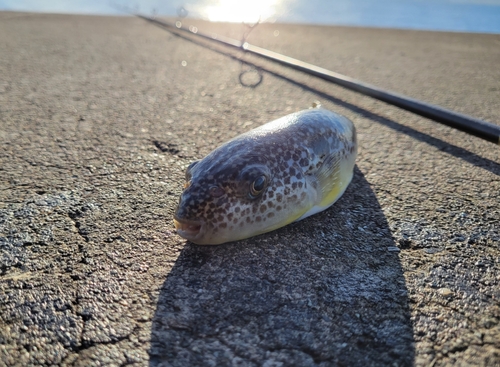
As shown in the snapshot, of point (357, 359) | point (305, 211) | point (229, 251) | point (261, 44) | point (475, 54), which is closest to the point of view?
point (357, 359)

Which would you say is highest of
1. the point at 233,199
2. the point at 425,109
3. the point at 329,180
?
the point at 425,109

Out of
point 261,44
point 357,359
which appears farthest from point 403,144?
point 261,44

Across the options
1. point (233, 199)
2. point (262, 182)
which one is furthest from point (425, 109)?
point (233, 199)

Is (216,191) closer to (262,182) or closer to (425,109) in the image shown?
(262,182)

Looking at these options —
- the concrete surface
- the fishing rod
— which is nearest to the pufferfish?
the concrete surface

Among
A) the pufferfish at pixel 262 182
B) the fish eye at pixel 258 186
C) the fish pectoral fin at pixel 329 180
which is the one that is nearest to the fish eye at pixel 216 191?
the pufferfish at pixel 262 182

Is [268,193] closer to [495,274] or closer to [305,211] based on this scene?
[305,211]

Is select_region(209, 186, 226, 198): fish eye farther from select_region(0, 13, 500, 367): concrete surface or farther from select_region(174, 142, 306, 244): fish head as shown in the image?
select_region(0, 13, 500, 367): concrete surface
